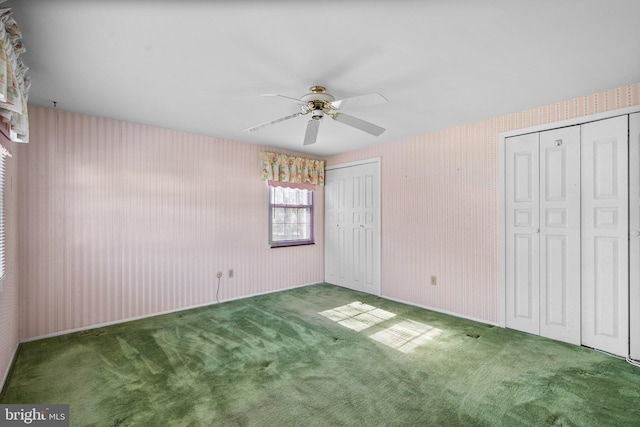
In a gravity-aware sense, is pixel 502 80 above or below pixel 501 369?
above

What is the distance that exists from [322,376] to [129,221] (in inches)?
114

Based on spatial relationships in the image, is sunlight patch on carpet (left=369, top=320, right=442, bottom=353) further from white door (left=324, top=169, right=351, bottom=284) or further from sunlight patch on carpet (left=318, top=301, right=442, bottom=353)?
white door (left=324, top=169, right=351, bottom=284)

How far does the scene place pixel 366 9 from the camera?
1609 mm

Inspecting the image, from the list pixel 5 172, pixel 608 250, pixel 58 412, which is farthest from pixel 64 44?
pixel 608 250

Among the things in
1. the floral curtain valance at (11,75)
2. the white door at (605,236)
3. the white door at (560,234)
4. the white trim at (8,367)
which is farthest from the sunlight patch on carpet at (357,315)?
the floral curtain valance at (11,75)

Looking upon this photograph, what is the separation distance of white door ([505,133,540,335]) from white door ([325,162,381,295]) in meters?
1.80

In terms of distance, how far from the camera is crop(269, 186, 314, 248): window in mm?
5008

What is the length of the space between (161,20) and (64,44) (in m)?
0.80

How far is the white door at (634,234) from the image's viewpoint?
8.26ft

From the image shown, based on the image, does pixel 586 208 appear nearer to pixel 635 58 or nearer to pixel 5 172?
pixel 635 58

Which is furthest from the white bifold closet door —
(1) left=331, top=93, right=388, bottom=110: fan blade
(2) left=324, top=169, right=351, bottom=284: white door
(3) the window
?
(3) the window

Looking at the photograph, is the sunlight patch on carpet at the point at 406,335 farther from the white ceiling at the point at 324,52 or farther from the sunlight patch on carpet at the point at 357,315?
the white ceiling at the point at 324,52

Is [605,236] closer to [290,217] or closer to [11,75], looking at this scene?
[290,217]

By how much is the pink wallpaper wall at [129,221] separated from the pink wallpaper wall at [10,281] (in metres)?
0.19
